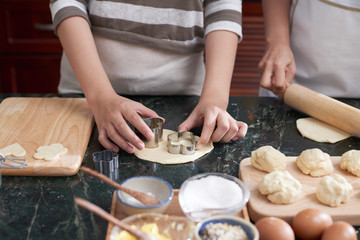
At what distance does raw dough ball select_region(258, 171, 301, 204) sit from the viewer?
85cm

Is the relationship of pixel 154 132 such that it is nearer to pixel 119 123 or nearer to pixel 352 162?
pixel 119 123

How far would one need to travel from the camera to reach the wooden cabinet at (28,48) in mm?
2426

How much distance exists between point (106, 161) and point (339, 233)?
540 mm

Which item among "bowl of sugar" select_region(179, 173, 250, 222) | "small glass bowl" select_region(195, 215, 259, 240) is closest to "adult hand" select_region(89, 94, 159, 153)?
"bowl of sugar" select_region(179, 173, 250, 222)

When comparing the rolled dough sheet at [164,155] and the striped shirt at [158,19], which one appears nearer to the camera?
the rolled dough sheet at [164,155]

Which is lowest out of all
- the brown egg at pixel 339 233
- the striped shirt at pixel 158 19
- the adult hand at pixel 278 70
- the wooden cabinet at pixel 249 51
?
the wooden cabinet at pixel 249 51

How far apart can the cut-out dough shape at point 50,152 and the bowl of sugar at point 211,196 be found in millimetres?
347

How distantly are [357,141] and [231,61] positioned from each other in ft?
1.47

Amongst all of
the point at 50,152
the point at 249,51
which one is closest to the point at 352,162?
the point at 50,152

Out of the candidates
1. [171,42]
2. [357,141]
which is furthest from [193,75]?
[357,141]

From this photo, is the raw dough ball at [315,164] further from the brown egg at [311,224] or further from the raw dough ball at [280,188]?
the brown egg at [311,224]

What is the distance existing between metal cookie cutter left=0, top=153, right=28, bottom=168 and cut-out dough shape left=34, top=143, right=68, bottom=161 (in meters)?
0.03

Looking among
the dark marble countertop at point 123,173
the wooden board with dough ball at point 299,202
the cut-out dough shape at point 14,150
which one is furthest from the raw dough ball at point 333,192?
the cut-out dough shape at point 14,150

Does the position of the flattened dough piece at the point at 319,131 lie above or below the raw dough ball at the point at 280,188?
below
